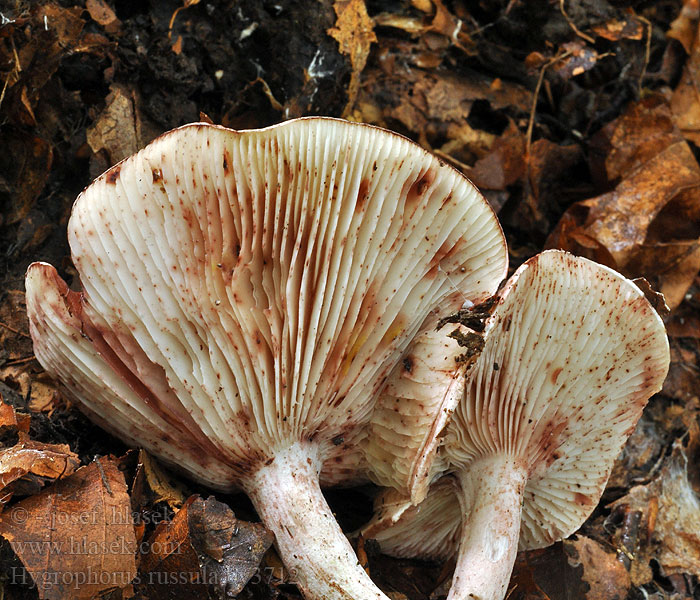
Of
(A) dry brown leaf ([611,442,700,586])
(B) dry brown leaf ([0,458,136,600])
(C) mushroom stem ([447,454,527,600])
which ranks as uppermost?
(B) dry brown leaf ([0,458,136,600])

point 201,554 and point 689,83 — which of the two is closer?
point 201,554

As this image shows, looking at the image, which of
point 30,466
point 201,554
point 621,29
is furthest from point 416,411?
point 621,29

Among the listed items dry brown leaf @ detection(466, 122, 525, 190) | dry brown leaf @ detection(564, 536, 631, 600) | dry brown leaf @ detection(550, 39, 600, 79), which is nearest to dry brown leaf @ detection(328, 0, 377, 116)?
dry brown leaf @ detection(466, 122, 525, 190)

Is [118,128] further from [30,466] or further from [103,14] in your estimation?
[30,466]

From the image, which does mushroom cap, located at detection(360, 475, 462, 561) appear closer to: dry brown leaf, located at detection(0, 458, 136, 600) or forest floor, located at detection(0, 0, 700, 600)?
forest floor, located at detection(0, 0, 700, 600)

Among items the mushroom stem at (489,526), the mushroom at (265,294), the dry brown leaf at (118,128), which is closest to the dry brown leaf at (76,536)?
the mushroom at (265,294)
